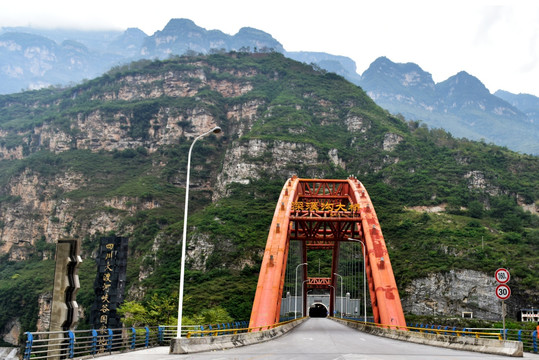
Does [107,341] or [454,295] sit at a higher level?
[454,295]

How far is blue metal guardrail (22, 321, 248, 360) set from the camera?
1389 centimetres

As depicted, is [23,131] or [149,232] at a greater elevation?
[23,131]

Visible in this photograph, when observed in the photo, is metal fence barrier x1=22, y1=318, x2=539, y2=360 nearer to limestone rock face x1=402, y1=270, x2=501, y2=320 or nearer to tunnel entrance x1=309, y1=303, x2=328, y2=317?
limestone rock face x1=402, y1=270, x2=501, y2=320

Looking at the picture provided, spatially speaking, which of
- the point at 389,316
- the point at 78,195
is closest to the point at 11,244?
the point at 78,195

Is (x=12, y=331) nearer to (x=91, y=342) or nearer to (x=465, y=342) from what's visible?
(x=91, y=342)

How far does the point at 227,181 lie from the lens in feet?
398

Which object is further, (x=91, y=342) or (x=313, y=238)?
(x=313, y=238)

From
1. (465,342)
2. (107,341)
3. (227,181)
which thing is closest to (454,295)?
(465,342)

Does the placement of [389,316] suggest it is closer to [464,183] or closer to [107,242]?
[107,242]

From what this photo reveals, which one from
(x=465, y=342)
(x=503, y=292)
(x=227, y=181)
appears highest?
(x=227, y=181)

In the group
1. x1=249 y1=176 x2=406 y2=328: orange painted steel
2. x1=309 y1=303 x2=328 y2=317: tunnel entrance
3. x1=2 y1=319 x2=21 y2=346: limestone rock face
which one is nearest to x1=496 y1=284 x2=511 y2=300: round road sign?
x1=249 y1=176 x2=406 y2=328: orange painted steel

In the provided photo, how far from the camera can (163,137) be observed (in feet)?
493

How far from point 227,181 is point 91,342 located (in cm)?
10469

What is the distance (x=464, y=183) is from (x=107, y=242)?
95.3 metres
